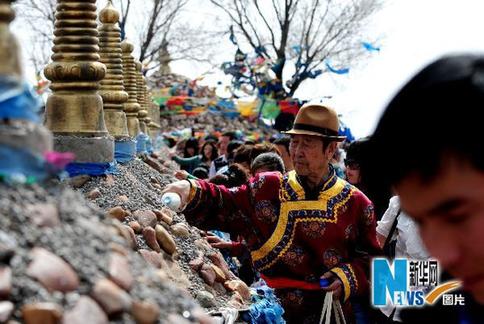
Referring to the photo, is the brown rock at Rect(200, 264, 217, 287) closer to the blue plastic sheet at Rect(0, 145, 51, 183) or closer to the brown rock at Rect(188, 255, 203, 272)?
the brown rock at Rect(188, 255, 203, 272)

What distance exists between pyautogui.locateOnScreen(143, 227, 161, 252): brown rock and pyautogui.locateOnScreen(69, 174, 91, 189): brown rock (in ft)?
2.23

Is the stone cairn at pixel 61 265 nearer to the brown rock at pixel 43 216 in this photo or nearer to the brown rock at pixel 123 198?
the brown rock at pixel 43 216

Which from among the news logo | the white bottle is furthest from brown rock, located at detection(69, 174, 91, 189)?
the news logo

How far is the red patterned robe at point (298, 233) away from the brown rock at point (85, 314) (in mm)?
2555

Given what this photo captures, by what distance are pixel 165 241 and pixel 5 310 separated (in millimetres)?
3162

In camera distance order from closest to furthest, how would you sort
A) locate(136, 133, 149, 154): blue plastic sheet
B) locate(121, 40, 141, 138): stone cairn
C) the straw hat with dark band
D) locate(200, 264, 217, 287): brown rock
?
1. the straw hat with dark band
2. locate(200, 264, 217, 287): brown rock
3. locate(121, 40, 141, 138): stone cairn
4. locate(136, 133, 149, 154): blue plastic sheet

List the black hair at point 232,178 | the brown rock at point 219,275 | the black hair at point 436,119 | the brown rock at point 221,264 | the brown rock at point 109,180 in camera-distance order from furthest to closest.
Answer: the black hair at point 232,178 < the brown rock at point 109,180 < the brown rock at point 221,264 < the brown rock at point 219,275 < the black hair at point 436,119

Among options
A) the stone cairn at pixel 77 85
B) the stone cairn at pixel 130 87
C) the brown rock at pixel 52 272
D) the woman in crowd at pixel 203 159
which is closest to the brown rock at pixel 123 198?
the stone cairn at pixel 77 85

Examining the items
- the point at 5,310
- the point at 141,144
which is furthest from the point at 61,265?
the point at 141,144

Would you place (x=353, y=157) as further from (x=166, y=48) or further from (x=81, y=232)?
(x=166, y=48)

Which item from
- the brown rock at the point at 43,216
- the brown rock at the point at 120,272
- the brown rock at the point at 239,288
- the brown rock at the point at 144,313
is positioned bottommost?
the brown rock at the point at 239,288

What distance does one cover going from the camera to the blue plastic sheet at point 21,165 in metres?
1.87

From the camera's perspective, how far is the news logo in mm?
4125

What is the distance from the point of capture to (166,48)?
38125 millimetres
